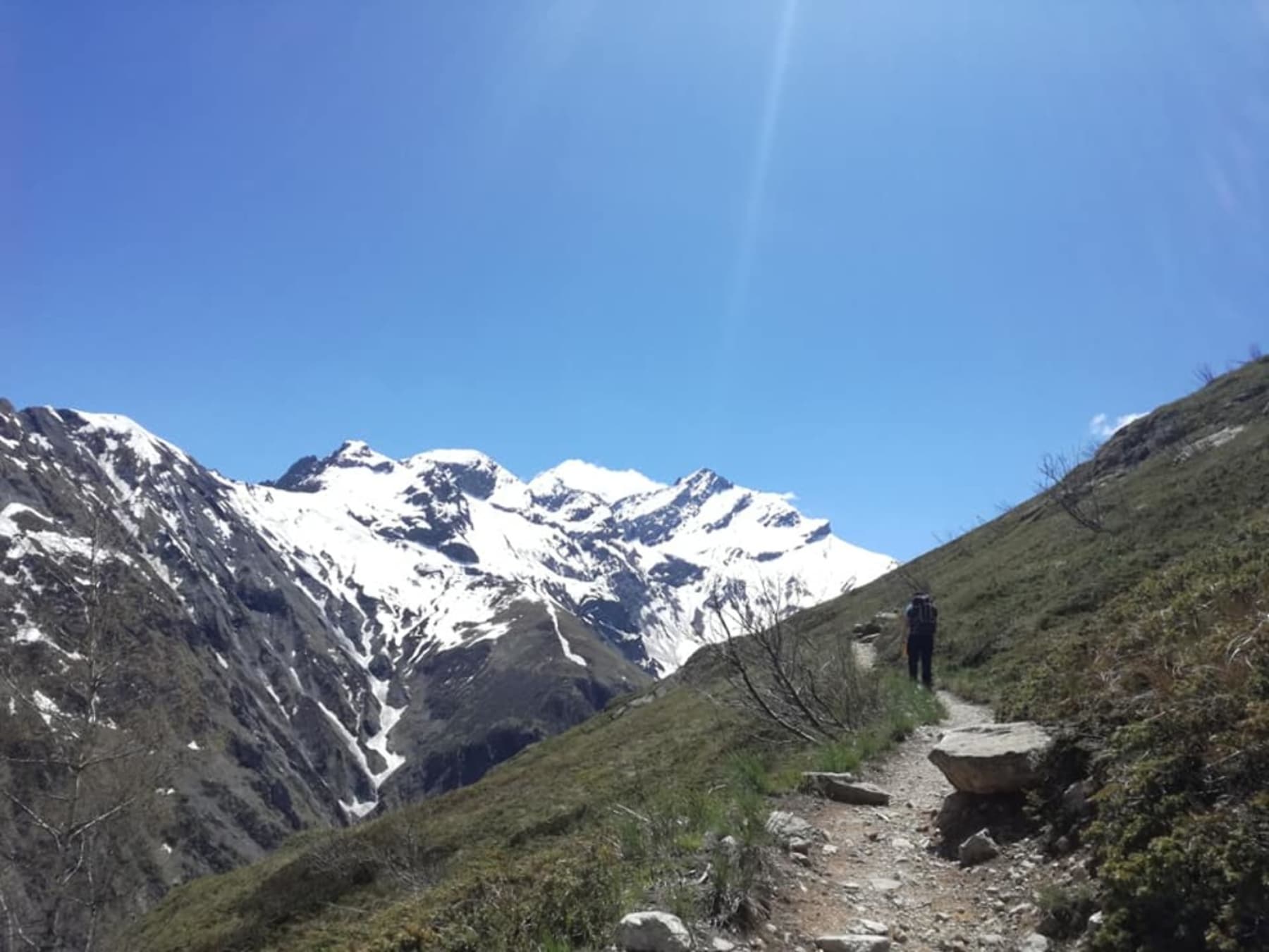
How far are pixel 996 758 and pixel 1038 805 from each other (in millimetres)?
745

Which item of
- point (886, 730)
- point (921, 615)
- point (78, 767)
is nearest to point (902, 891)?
point (886, 730)

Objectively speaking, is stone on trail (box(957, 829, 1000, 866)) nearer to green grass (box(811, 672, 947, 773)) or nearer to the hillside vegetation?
the hillside vegetation

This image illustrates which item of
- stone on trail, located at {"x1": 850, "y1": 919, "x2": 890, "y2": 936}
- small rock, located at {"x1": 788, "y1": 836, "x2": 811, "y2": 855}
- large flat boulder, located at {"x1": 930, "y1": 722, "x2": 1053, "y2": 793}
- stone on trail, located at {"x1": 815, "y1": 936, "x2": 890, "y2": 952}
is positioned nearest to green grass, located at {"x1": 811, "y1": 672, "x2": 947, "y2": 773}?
large flat boulder, located at {"x1": 930, "y1": 722, "x2": 1053, "y2": 793}

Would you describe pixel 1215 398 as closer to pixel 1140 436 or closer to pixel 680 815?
pixel 1140 436

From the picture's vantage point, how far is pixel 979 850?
7887 millimetres

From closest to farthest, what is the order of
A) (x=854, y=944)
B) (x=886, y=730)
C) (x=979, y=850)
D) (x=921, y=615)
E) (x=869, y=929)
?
(x=854, y=944) → (x=869, y=929) → (x=979, y=850) → (x=886, y=730) → (x=921, y=615)

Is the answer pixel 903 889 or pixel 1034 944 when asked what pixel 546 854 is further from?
pixel 1034 944

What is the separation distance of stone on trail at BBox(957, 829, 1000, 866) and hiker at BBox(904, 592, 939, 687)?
1188 cm

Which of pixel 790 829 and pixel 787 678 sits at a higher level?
pixel 787 678

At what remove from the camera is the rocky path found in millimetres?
6512

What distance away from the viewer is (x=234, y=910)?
2497 centimetres

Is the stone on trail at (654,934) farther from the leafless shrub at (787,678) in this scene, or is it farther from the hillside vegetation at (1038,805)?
the leafless shrub at (787,678)

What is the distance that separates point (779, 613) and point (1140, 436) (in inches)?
2284

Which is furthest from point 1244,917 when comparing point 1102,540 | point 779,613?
point 1102,540
